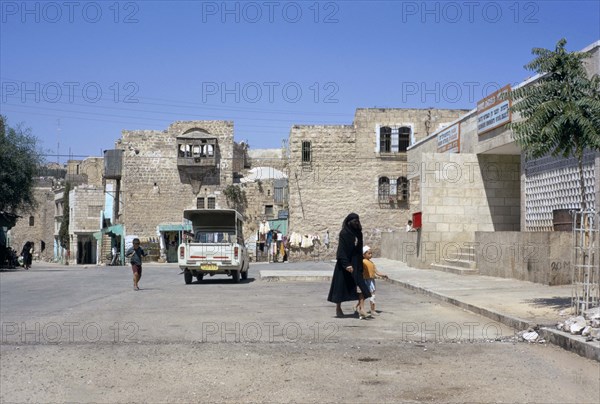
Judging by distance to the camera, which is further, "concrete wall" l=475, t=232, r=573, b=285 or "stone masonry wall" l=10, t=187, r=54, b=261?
"stone masonry wall" l=10, t=187, r=54, b=261

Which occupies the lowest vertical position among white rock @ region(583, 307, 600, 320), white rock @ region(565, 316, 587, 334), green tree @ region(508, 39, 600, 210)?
white rock @ region(565, 316, 587, 334)

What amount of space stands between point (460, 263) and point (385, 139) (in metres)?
21.2

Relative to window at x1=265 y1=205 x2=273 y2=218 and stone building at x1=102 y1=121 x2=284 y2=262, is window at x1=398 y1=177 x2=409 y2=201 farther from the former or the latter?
stone building at x1=102 y1=121 x2=284 y2=262

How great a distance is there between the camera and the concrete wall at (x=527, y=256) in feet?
47.3

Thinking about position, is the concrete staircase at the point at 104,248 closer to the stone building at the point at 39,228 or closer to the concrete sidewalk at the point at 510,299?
the stone building at the point at 39,228

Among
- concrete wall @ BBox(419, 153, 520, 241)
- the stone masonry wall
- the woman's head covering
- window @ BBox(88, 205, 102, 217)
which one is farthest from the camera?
the stone masonry wall

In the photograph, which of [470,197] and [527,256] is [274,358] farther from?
[470,197]

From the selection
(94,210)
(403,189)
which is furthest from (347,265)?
(94,210)

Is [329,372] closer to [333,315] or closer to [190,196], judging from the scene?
[333,315]

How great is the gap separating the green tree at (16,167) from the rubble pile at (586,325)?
33.9 meters

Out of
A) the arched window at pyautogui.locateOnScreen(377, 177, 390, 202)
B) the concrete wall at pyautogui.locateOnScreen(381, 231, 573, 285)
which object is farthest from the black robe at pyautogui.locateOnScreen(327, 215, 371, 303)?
the arched window at pyautogui.locateOnScreen(377, 177, 390, 202)

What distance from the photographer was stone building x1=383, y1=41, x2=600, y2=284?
674 inches

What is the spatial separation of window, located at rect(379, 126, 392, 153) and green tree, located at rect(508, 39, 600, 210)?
30627 millimetres

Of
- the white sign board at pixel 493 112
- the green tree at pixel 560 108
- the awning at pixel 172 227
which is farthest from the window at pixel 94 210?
the green tree at pixel 560 108
